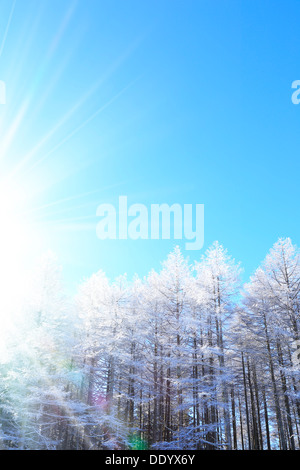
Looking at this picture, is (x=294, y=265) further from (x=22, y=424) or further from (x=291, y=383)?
(x=22, y=424)

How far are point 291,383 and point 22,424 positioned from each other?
15.1 m

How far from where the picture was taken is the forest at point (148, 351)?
53.0 ft

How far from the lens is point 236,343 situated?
20812 mm

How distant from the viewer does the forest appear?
16.1m

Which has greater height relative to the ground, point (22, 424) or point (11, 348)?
point (11, 348)

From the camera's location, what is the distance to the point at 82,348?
19.7 metres

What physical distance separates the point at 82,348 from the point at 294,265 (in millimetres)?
15332

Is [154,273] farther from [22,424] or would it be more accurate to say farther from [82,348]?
[22,424]

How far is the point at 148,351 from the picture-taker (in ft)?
74.0
